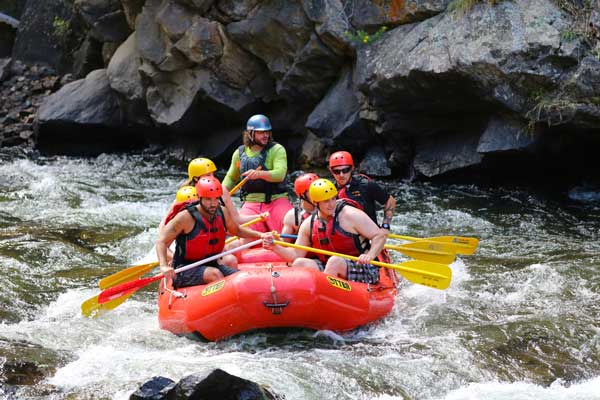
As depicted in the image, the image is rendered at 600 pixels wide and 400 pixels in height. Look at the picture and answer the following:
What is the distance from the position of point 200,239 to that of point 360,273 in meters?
1.29

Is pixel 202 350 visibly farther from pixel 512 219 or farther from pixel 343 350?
pixel 512 219

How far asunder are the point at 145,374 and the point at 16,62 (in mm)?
15317

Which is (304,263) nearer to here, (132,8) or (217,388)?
(217,388)

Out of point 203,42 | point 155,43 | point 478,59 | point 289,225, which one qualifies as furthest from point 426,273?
Result: point 155,43

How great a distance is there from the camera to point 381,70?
11211 millimetres

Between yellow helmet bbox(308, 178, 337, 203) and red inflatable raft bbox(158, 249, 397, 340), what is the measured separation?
2.09ft

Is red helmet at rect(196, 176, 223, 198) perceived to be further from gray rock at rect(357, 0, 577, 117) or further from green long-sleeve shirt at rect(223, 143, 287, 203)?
gray rock at rect(357, 0, 577, 117)

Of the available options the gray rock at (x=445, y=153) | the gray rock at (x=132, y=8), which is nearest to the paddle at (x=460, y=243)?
the gray rock at (x=445, y=153)

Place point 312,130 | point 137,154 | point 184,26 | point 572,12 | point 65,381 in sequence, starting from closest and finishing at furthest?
point 65,381 → point 572,12 → point 312,130 → point 184,26 → point 137,154

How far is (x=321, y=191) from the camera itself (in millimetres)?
6629

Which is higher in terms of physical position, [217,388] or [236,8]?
[236,8]

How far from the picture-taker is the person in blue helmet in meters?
8.21

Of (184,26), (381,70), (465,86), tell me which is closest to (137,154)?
(184,26)

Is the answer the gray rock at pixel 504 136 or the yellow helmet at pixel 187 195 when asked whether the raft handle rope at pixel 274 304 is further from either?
the gray rock at pixel 504 136
